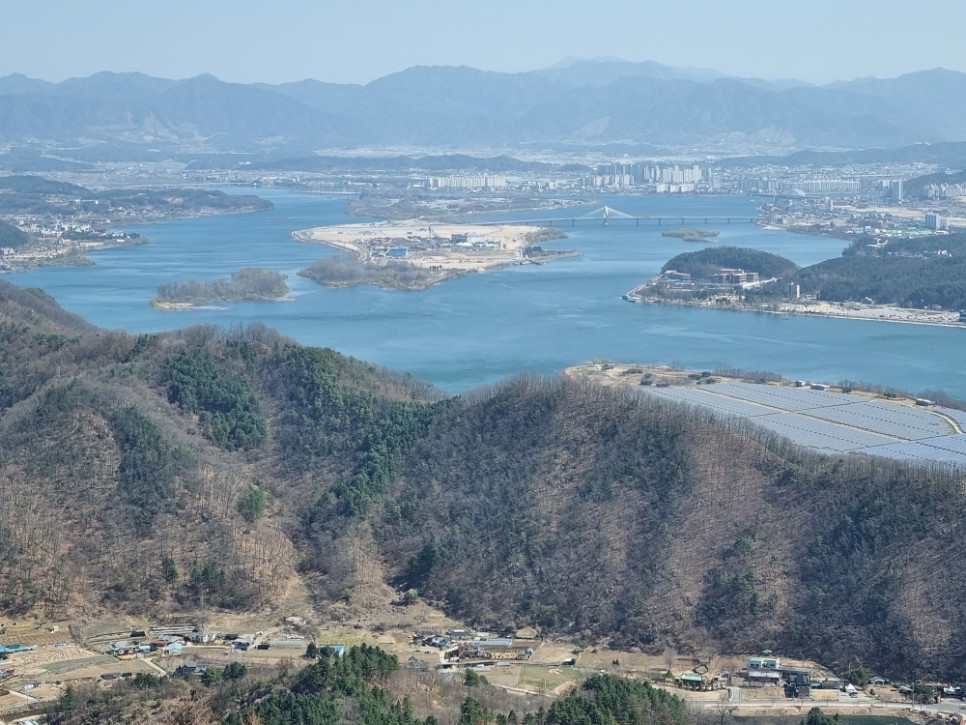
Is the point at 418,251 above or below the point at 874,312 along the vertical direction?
above

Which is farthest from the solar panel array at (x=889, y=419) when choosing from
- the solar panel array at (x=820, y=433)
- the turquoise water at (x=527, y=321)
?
the turquoise water at (x=527, y=321)

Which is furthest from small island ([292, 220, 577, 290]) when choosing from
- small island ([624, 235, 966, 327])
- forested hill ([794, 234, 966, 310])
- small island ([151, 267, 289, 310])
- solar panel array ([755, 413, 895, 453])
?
solar panel array ([755, 413, 895, 453])

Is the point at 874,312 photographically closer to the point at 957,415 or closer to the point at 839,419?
the point at 957,415

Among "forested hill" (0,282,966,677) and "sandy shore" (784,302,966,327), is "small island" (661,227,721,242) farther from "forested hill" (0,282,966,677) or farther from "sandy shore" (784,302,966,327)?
"forested hill" (0,282,966,677)

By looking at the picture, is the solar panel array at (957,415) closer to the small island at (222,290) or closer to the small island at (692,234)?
the small island at (222,290)

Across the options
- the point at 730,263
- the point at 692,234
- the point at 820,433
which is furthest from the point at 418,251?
the point at 820,433

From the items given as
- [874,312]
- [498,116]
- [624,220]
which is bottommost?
[874,312]
